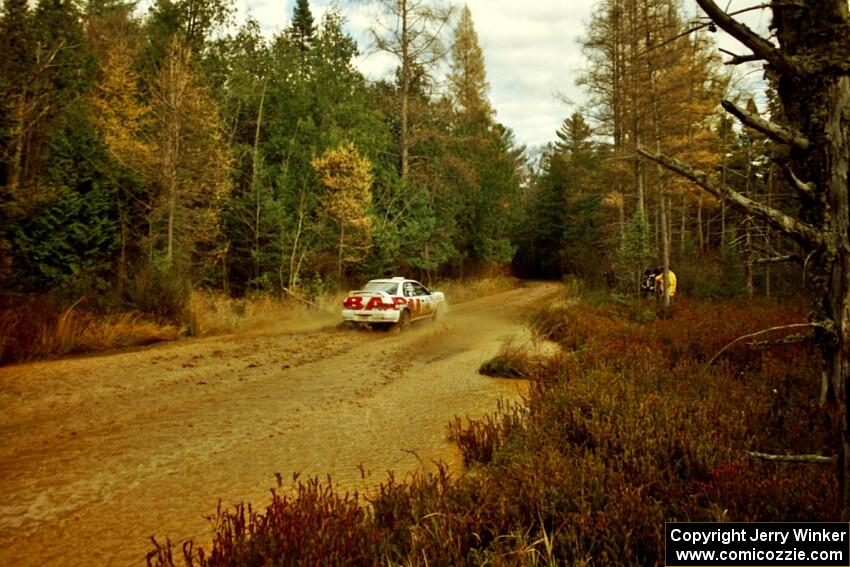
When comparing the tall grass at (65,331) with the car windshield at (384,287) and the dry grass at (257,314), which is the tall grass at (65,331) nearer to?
the dry grass at (257,314)

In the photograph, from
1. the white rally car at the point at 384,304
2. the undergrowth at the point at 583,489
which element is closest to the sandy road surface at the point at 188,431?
the undergrowth at the point at 583,489

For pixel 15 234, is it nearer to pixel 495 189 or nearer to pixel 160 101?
pixel 160 101

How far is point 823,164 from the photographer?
6.40 feet

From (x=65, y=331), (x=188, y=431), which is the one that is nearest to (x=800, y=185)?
(x=188, y=431)

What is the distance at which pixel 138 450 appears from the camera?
17.4 ft

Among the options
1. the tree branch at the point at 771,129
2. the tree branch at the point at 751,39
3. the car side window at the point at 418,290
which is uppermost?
the tree branch at the point at 751,39

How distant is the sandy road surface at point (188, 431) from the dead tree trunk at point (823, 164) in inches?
151

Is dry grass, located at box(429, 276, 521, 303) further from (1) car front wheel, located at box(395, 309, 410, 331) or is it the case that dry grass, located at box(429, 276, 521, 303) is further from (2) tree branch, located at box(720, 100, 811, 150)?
(2) tree branch, located at box(720, 100, 811, 150)

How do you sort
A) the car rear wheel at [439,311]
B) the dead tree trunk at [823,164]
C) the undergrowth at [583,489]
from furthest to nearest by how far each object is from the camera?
the car rear wheel at [439,311]
the undergrowth at [583,489]
the dead tree trunk at [823,164]

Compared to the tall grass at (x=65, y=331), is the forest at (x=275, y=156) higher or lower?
higher

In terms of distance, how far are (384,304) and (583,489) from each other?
11.6 metres

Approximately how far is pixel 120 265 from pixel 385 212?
1233cm

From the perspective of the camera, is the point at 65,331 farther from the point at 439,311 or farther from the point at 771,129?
the point at 771,129

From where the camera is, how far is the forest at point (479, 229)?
230 centimetres
